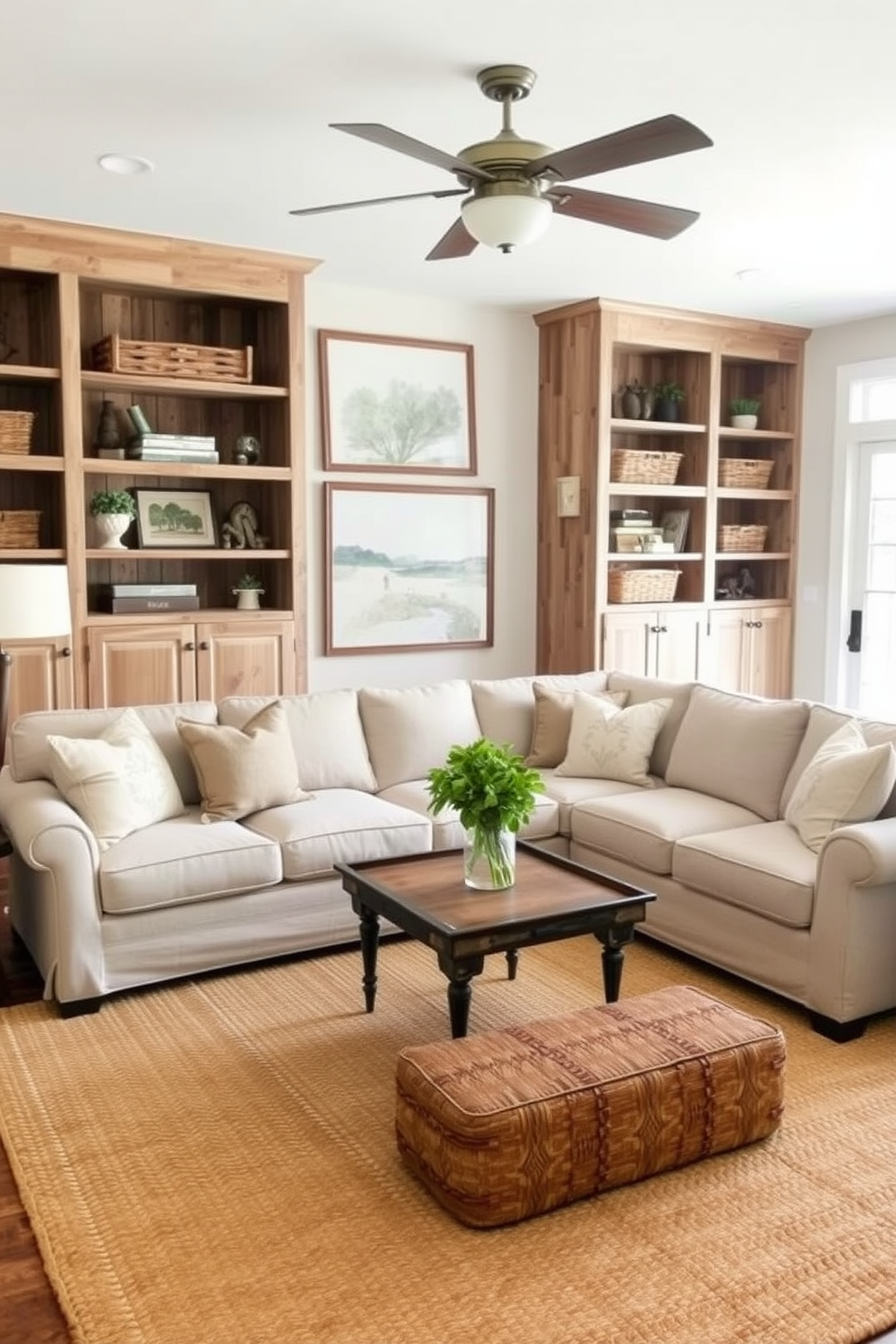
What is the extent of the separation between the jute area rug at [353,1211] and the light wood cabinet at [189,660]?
2.04 metres

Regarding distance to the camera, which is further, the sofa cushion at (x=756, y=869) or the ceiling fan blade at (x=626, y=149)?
the sofa cushion at (x=756, y=869)

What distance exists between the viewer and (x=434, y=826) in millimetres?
4098

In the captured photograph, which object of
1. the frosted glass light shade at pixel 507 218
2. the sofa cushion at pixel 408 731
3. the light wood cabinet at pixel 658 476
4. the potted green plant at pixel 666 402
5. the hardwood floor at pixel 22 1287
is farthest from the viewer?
the potted green plant at pixel 666 402

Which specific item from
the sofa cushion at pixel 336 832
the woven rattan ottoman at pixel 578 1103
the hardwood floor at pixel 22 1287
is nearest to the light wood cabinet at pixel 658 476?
the sofa cushion at pixel 336 832

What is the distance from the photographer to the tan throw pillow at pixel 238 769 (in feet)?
12.9

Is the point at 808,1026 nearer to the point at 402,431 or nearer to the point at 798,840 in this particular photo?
the point at 798,840

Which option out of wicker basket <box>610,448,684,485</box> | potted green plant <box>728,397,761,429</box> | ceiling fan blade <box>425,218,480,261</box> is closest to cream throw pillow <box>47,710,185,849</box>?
ceiling fan blade <box>425,218,480,261</box>

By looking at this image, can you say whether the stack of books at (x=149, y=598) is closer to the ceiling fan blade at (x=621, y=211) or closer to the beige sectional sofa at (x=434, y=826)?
the beige sectional sofa at (x=434, y=826)

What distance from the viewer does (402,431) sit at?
622 cm

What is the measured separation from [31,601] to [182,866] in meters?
1.03

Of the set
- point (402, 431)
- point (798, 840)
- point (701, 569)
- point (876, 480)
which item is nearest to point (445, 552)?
point (402, 431)

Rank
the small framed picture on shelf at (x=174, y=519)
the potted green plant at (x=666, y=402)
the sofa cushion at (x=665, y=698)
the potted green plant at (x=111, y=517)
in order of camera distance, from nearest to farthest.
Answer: the sofa cushion at (x=665, y=698), the potted green plant at (x=111, y=517), the small framed picture on shelf at (x=174, y=519), the potted green plant at (x=666, y=402)

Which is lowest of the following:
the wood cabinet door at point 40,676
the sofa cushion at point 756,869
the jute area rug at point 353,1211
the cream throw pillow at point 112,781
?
the jute area rug at point 353,1211

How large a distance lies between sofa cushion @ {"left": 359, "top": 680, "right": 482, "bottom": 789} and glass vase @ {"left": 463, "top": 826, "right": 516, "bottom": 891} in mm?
1213
